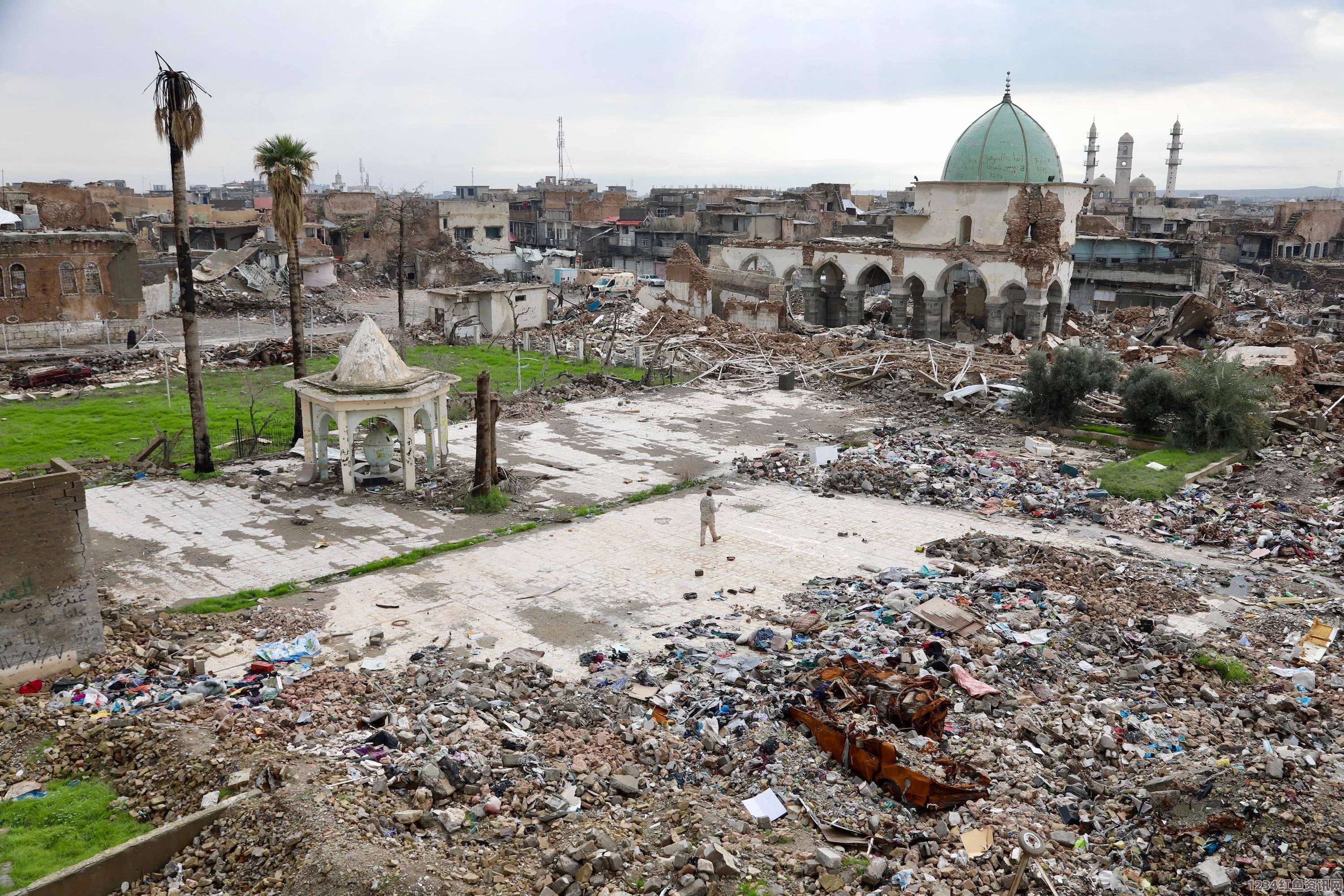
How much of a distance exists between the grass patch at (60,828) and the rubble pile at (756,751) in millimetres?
260

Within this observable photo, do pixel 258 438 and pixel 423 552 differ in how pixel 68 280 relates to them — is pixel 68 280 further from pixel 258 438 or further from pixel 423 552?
pixel 423 552

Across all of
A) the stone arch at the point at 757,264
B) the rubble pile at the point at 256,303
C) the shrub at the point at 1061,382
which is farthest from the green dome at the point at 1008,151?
the rubble pile at the point at 256,303

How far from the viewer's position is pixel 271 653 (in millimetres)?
11977

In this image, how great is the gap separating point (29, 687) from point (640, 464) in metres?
12.7

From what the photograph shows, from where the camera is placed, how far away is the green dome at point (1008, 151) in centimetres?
3972

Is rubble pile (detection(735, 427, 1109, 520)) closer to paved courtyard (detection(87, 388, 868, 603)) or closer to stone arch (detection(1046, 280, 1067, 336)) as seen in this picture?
paved courtyard (detection(87, 388, 868, 603))

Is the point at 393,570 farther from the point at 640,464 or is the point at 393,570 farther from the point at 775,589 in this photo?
the point at 640,464

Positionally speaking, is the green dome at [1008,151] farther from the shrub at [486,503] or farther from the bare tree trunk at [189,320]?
the bare tree trunk at [189,320]

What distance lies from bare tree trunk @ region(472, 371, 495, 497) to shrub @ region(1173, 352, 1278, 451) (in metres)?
14.8

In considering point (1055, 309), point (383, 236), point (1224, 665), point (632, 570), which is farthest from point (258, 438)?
point (383, 236)

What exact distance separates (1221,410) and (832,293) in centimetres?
2462

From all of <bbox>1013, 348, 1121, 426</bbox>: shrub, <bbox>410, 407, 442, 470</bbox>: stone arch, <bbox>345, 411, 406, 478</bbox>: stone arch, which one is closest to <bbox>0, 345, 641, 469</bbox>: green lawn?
<bbox>410, 407, 442, 470</bbox>: stone arch

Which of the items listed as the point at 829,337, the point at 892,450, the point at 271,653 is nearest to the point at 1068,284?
the point at 829,337

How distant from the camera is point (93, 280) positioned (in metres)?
36.8
